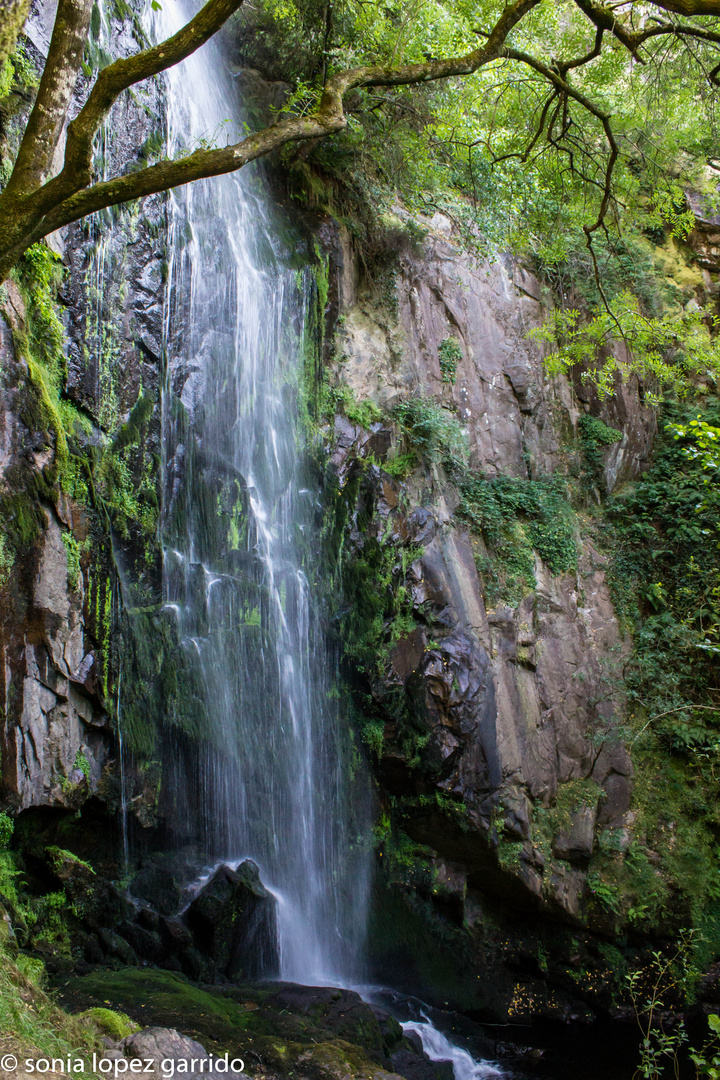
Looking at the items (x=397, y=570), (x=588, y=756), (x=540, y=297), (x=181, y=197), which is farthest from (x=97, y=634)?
(x=540, y=297)

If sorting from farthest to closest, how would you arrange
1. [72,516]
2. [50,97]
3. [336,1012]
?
[72,516]
[336,1012]
[50,97]

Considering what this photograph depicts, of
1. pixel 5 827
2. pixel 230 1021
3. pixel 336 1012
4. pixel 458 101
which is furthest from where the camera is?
pixel 458 101

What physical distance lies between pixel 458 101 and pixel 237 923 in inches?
404

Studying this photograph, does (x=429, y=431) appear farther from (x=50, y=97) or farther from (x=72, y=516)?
(x=50, y=97)

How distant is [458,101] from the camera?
888 centimetres

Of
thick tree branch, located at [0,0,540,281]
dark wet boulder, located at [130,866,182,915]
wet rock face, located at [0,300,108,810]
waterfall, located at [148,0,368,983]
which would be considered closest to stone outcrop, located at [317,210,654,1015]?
waterfall, located at [148,0,368,983]

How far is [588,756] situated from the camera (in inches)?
354

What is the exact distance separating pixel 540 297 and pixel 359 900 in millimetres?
10449

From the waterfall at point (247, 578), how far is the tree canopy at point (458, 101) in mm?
1609

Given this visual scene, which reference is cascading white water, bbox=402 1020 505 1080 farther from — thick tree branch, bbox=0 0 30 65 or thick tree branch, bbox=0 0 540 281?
thick tree branch, bbox=0 0 30 65

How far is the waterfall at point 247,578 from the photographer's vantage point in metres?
7.21

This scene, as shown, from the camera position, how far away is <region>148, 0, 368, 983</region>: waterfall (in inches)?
284

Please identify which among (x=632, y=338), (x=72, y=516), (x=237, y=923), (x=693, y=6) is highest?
(x=693, y=6)

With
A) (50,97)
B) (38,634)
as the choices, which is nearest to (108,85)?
(50,97)
